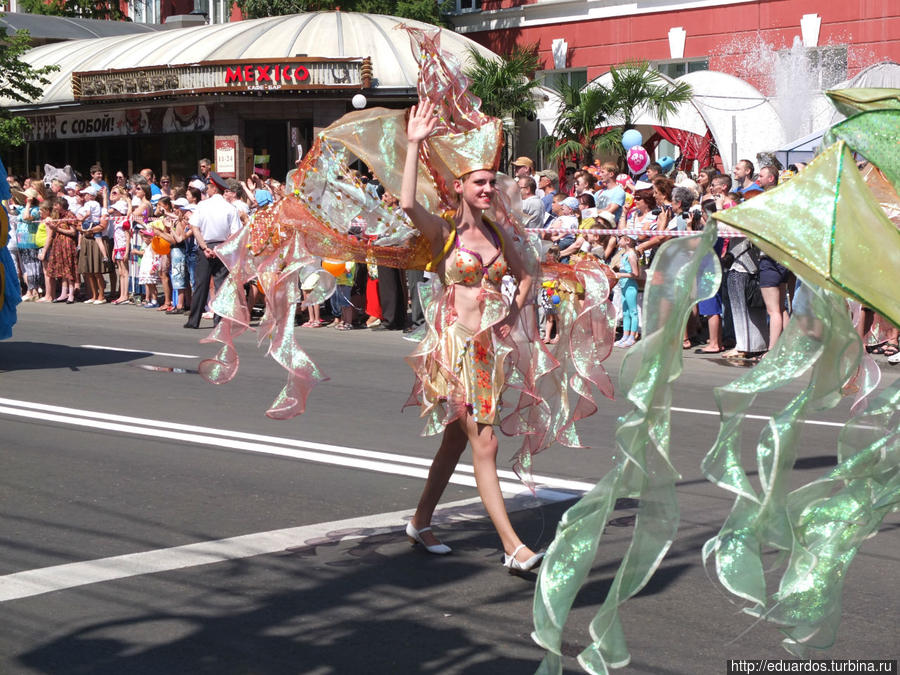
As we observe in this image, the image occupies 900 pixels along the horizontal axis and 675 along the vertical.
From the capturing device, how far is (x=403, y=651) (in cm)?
450

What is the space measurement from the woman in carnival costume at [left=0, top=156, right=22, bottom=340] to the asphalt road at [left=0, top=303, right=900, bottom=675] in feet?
5.21

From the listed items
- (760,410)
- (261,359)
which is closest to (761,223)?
(760,410)

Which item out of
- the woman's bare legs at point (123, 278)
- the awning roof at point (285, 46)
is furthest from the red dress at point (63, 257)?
the awning roof at point (285, 46)

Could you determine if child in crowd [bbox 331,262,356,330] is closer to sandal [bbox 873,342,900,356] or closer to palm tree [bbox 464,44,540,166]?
sandal [bbox 873,342,900,356]

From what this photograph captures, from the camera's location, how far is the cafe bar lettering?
29328 mm

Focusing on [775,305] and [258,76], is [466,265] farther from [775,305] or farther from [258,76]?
[258,76]

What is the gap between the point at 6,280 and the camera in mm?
11492

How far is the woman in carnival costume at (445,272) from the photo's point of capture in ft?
18.1

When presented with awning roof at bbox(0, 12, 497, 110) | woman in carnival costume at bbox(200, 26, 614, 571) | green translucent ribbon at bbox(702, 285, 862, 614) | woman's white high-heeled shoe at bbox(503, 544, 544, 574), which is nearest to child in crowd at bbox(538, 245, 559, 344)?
woman in carnival costume at bbox(200, 26, 614, 571)

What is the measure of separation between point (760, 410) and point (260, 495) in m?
4.60

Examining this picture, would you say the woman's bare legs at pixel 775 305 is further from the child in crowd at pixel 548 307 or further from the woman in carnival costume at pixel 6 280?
the woman in carnival costume at pixel 6 280

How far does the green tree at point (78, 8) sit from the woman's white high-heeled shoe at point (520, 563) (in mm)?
48828

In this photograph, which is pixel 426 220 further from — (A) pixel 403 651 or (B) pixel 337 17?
(B) pixel 337 17

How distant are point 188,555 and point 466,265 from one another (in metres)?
1.86
